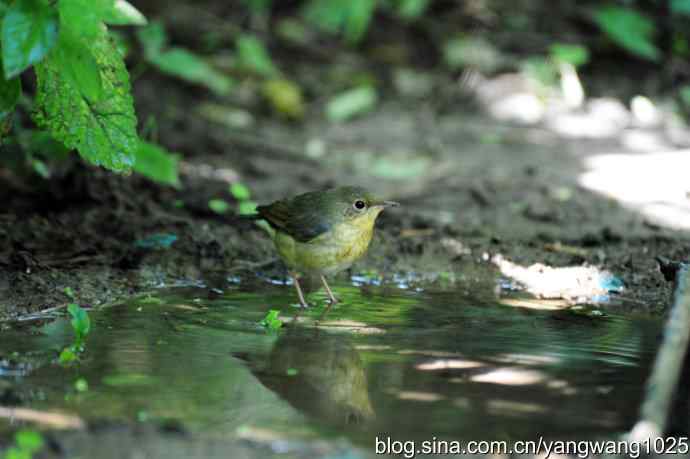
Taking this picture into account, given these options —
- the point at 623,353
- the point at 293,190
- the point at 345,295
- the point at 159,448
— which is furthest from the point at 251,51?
the point at 159,448

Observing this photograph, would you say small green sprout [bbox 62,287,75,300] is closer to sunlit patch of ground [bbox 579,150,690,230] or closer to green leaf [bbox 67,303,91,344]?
green leaf [bbox 67,303,91,344]

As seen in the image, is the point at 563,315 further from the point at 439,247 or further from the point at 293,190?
the point at 293,190

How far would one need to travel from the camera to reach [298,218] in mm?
5262

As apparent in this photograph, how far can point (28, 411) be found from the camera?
309 centimetres

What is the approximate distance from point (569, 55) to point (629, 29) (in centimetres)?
74

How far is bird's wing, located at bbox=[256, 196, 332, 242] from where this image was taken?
5184 millimetres

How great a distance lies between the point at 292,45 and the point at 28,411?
26.1ft

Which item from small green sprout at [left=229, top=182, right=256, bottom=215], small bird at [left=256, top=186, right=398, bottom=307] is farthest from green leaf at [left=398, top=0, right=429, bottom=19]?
small bird at [left=256, top=186, right=398, bottom=307]

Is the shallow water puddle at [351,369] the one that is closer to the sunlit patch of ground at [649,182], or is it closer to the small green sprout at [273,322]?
the small green sprout at [273,322]

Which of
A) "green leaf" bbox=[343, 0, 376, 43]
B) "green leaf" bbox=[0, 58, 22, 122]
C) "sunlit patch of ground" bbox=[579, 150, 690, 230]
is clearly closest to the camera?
"green leaf" bbox=[0, 58, 22, 122]

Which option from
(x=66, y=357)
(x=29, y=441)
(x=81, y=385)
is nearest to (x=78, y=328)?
(x=66, y=357)

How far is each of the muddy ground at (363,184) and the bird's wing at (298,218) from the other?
441 mm

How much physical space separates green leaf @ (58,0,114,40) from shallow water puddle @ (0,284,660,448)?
133 cm

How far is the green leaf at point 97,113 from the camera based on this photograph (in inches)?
165
